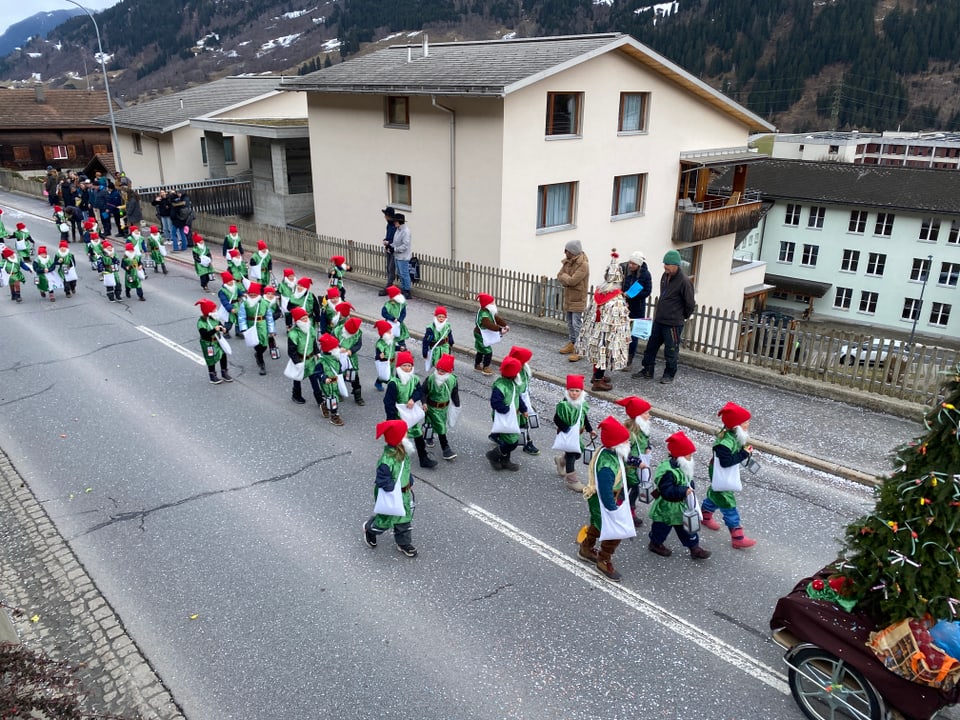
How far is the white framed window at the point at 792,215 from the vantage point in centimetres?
4506

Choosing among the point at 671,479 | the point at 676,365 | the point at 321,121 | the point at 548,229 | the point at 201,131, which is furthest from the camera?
the point at 201,131

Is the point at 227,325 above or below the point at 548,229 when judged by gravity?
below

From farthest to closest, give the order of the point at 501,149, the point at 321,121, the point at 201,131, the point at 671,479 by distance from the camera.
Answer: the point at 201,131 → the point at 321,121 → the point at 501,149 → the point at 671,479

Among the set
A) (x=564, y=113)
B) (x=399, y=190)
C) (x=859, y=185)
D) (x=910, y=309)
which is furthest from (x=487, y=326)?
(x=859, y=185)

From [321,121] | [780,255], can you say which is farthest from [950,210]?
[321,121]

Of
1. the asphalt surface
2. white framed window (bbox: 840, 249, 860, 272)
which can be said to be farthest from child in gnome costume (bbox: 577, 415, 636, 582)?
white framed window (bbox: 840, 249, 860, 272)

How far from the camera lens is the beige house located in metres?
18.2

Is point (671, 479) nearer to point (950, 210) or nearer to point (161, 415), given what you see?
point (161, 415)

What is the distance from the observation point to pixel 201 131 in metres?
30.5

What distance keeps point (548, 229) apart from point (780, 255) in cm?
3318

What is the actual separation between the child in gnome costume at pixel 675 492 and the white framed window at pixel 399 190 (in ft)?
52.1

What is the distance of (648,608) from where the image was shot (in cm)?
624

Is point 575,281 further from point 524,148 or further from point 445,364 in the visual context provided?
point 524,148

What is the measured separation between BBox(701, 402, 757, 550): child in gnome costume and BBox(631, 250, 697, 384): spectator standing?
4.29m
